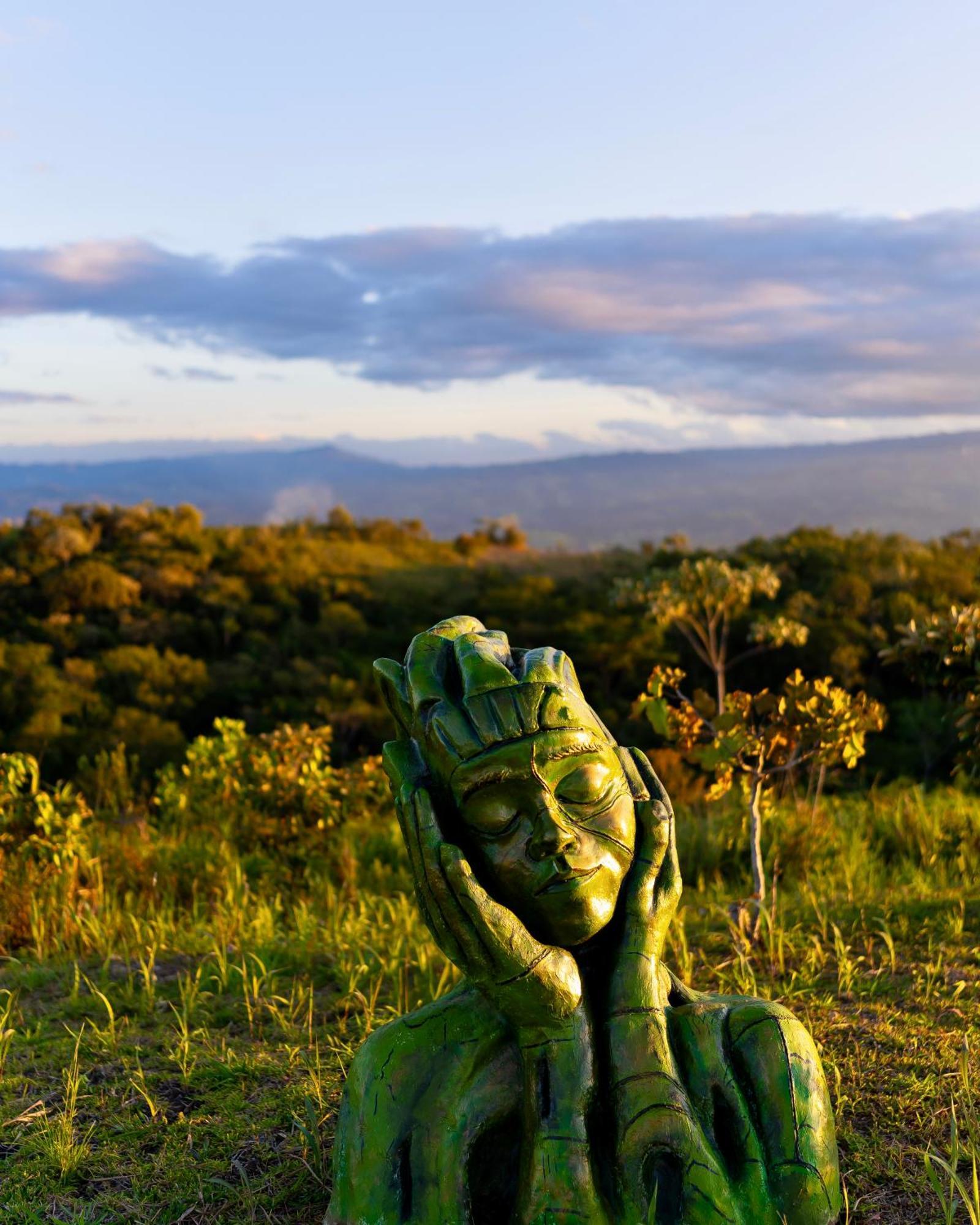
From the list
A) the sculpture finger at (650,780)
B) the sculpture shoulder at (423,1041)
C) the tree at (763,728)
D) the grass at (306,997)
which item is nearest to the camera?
the sculpture shoulder at (423,1041)

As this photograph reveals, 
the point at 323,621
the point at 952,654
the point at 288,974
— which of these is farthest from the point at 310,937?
the point at 323,621

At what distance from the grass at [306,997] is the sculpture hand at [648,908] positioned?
0.76 meters

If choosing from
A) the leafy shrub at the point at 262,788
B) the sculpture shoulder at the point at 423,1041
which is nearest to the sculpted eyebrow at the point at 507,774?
the sculpture shoulder at the point at 423,1041

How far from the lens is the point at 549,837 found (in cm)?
234

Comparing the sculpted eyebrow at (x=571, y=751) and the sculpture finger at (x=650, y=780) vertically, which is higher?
the sculpted eyebrow at (x=571, y=751)

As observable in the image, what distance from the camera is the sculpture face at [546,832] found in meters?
2.36

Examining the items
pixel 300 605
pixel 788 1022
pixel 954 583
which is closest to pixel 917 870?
pixel 788 1022

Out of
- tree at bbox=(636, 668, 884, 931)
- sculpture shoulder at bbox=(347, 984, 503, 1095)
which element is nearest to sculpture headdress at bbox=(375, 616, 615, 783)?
sculpture shoulder at bbox=(347, 984, 503, 1095)

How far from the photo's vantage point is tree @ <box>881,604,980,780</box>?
5.13 metres

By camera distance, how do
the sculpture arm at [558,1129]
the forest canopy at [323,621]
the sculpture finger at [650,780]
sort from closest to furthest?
the sculpture arm at [558,1129] → the sculpture finger at [650,780] → the forest canopy at [323,621]

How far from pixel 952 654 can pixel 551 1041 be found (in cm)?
362

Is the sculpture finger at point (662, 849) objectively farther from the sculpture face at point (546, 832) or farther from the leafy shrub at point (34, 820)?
the leafy shrub at point (34, 820)

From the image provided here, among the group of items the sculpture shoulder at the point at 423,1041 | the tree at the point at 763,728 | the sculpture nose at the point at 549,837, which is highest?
the sculpture nose at the point at 549,837

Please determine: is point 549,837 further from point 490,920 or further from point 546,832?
point 490,920
